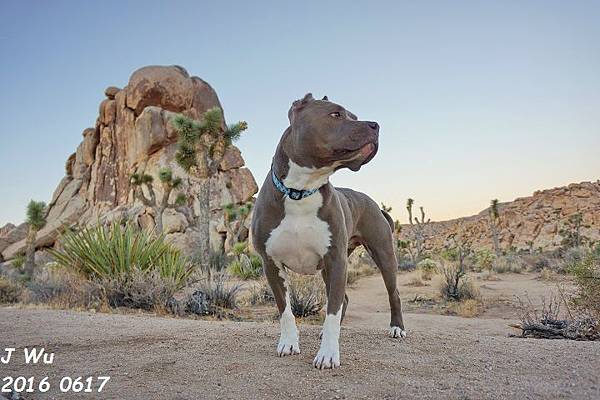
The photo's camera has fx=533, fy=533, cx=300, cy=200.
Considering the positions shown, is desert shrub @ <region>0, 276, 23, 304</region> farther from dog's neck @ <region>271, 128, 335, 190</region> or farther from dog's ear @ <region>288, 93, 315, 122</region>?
dog's ear @ <region>288, 93, 315, 122</region>

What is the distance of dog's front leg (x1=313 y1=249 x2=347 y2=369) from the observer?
13.6 ft

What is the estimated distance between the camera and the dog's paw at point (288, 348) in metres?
4.67

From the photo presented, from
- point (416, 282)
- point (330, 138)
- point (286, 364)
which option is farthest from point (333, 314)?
point (416, 282)

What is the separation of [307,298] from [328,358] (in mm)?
6780

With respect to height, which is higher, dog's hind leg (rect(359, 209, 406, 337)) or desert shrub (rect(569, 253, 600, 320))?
dog's hind leg (rect(359, 209, 406, 337))

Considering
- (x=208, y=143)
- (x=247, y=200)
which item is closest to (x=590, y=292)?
Result: (x=208, y=143)

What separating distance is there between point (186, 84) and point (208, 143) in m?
27.4

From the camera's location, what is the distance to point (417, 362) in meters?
4.38

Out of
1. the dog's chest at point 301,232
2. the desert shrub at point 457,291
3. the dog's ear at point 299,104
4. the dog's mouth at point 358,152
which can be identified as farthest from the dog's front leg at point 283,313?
the desert shrub at point 457,291

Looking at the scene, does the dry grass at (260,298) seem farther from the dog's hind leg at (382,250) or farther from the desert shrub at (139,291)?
the dog's hind leg at (382,250)

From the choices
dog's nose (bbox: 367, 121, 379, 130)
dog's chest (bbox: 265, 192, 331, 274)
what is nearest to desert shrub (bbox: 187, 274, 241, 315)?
dog's chest (bbox: 265, 192, 331, 274)

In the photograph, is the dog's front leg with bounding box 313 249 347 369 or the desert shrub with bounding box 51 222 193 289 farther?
the desert shrub with bounding box 51 222 193 289

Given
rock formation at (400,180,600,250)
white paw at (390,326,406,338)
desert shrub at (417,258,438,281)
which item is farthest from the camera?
rock formation at (400,180,600,250)

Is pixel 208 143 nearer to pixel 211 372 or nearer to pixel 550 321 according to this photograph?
pixel 550 321
